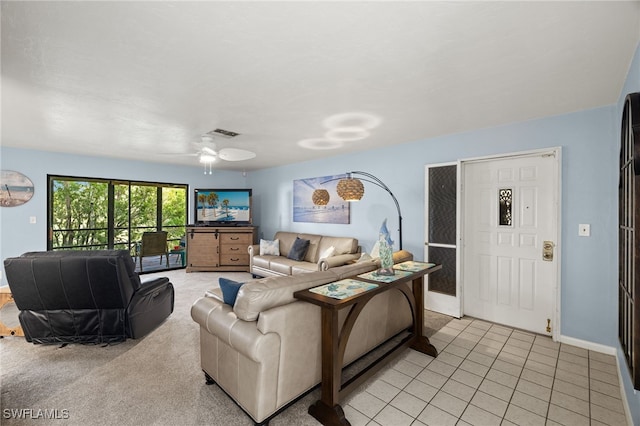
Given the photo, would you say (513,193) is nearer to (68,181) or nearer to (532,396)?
(532,396)

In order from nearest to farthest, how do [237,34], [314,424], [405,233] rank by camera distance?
[237,34]
[314,424]
[405,233]

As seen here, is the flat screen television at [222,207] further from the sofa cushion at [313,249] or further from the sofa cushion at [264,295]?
the sofa cushion at [264,295]

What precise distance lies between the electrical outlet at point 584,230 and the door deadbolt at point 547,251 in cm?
28

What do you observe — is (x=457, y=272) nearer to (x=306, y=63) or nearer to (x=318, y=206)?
(x=318, y=206)

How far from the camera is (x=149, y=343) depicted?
9.40 ft

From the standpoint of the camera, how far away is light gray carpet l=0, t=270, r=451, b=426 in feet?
6.02

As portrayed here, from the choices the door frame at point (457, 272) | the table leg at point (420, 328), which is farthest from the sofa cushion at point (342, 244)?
the table leg at point (420, 328)

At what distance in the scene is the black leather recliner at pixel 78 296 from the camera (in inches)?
99.6

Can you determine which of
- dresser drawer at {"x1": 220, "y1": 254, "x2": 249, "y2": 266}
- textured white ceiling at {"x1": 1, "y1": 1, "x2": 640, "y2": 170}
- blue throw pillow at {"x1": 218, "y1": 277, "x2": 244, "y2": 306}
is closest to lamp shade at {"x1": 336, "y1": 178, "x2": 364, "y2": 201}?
textured white ceiling at {"x1": 1, "y1": 1, "x2": 640, "y2": 170}

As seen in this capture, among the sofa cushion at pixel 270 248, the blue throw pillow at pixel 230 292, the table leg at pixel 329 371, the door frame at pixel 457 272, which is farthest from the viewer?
the sofa cushion at pixel 270 248

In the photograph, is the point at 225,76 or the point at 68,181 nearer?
the point at 225,76

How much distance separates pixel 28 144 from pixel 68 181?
3.46ft

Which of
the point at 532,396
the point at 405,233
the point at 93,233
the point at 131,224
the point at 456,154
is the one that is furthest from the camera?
the point at 131,224

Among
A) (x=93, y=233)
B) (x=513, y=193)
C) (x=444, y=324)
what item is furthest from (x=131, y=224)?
(x=513, y=193)
